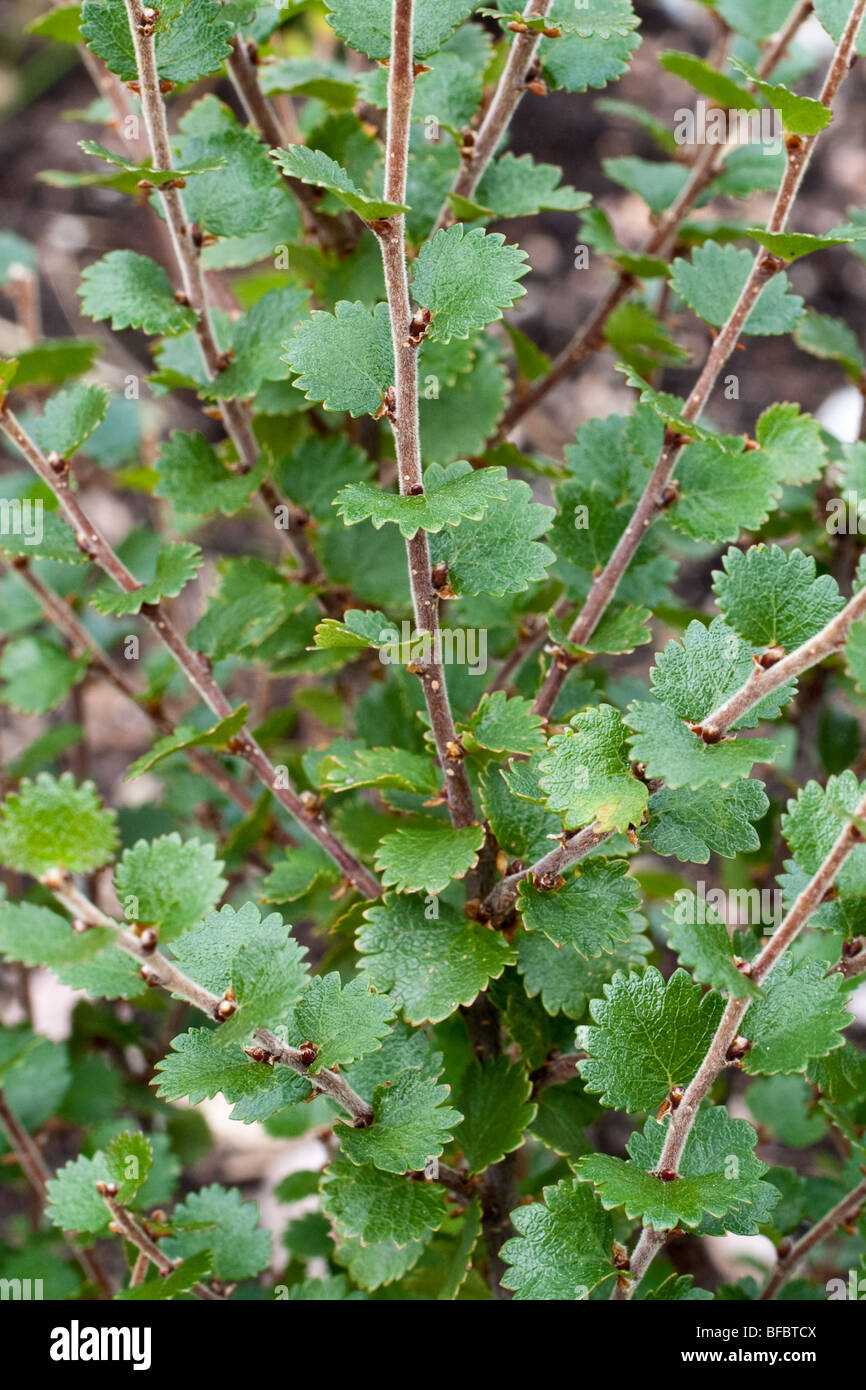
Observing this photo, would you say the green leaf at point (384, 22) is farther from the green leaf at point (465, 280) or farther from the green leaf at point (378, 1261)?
the green leaf at point (378, 1261)

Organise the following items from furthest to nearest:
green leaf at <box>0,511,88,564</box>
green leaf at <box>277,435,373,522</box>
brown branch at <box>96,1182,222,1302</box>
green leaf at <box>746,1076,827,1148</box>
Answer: green leaf at <box>746,1076,827,1148</box>
green leaf at <box>277,435,373,522</box>
green leaf at <box>0,511,88,564</box>
brown branch at <box>96,1182,222,1302</box>

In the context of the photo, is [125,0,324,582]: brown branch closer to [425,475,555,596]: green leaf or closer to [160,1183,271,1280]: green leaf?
[425,475,555,596]: green leaf

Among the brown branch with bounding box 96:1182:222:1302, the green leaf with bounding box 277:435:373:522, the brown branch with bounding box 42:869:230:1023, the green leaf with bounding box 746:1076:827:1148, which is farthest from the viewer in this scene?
the green leaf with bounding box 746:1076:827:1148

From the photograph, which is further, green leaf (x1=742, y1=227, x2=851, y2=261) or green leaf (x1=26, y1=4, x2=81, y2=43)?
green leaf (x1=26, y1=4, x2=81, y2=43)

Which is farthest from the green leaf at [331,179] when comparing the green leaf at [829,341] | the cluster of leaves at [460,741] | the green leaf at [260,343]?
the green leaf at [829,341]

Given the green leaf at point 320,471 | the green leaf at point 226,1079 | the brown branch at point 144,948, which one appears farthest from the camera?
the green leaf at point 320,471

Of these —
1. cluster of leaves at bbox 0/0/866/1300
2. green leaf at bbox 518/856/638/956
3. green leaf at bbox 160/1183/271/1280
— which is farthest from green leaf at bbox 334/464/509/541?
green leaf at bbox 160/1183/271/1280

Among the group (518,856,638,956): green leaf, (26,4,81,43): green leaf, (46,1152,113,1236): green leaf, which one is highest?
(26,4,81,43): green leaf
